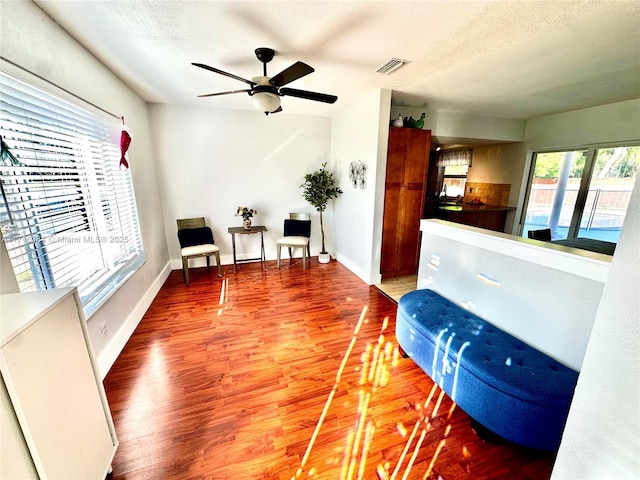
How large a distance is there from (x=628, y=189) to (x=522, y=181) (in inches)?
54.2

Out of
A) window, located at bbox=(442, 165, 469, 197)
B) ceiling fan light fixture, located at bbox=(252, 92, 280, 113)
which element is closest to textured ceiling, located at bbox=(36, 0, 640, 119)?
ceiling fan light fixture, located at bbox=(252, 92, 280, 113)

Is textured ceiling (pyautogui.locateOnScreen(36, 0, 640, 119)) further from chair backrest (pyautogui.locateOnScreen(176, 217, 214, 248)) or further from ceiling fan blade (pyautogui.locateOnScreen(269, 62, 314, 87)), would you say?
chair backrest (pyautogui.locateOnScreen(176, 217, 214, 248))

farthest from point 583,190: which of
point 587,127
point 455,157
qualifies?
point 455,157

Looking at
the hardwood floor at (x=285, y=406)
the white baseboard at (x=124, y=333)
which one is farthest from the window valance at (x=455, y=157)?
the white baseboard at (x=124, y=333)

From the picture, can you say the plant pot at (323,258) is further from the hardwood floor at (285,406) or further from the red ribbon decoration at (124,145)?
the red ribbon decoration at (124,145)

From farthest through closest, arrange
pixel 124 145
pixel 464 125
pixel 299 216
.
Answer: pixel 299 216 < pixel 464 125 < pixel 124 145

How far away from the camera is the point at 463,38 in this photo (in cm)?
195

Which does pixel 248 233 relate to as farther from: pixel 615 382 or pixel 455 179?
pixel 455 179

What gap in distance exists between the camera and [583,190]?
396 cm

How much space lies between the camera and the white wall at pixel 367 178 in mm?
3246

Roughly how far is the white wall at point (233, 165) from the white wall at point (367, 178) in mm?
582

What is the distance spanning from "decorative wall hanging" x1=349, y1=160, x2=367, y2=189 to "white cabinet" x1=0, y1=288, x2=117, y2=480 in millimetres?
3228

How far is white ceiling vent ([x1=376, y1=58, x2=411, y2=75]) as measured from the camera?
2.32m

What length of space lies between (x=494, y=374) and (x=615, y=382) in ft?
2.35
